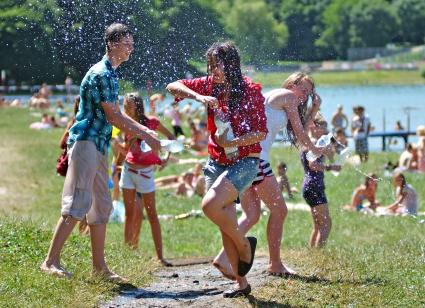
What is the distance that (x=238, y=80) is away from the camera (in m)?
7.05

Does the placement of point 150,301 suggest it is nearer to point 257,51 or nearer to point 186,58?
point 257,51

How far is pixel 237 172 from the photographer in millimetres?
7043

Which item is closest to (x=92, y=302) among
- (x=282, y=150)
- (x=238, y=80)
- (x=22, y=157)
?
(x=238, y=80)

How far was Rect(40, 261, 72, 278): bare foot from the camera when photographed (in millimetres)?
7543

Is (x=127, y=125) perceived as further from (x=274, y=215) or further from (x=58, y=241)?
(x=274, y=215)

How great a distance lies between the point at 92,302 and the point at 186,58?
5.49m

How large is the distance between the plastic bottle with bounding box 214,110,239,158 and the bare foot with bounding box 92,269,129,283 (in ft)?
4.60

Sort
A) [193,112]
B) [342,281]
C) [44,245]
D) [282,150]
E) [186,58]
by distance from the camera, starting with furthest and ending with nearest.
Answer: [193,112]
[282,150]
[186,58]
[44,245]
[342,281]

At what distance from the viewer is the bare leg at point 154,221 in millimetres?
9870

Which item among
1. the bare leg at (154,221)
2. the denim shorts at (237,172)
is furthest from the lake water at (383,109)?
the denim shorts at (237,172)

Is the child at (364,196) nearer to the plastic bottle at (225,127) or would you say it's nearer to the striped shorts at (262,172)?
the striped shorts at (262,172)

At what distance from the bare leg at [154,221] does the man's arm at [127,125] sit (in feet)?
8.52

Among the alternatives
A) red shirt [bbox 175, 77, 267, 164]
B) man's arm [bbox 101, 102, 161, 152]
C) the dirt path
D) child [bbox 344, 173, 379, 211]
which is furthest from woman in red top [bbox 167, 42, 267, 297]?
child [bbox 344, 173, 379, 211]

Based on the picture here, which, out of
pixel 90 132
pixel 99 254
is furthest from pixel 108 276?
pixel 90 132
